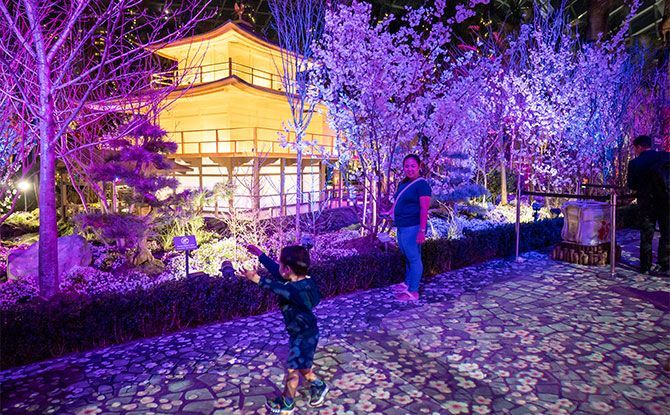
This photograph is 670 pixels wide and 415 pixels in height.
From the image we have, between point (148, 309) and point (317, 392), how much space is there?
2.27 m

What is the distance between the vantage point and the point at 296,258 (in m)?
3.07

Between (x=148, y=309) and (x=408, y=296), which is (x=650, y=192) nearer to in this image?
(x=408, y=296)

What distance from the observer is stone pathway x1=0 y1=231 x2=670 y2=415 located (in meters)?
3.21

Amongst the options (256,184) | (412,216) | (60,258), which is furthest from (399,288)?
(256,184)

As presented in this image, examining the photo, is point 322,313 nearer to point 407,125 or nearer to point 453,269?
point 453,269

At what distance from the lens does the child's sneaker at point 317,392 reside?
319 centimetres

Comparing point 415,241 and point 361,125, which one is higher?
point 361,125

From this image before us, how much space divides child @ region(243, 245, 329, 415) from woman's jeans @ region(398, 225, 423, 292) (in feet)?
8.85

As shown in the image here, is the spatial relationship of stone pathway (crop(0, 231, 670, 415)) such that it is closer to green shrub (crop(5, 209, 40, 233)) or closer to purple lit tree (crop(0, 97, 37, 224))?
purple lit tree (crop(0, 97, 37, 224))

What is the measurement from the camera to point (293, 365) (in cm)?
308

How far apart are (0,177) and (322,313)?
24.5ft

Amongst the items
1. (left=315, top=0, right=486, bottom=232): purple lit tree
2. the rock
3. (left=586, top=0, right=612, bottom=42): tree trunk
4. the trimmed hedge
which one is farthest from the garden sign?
(left=586, top=0, right=612, bottom=42): tree trunk

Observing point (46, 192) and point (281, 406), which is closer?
point (281, 406)

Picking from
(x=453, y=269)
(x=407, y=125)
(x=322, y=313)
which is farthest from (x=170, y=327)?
(x=407, y=125)
